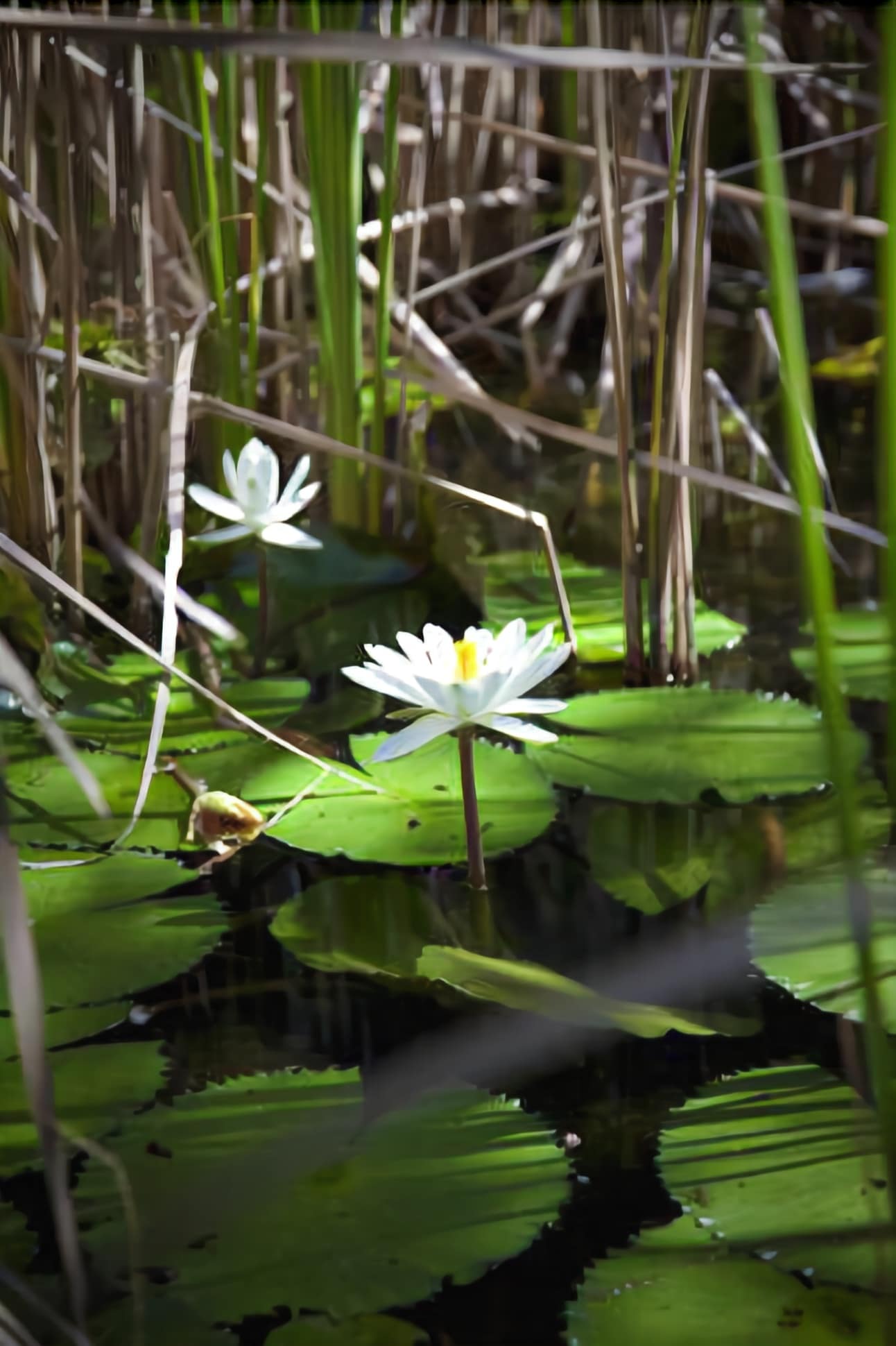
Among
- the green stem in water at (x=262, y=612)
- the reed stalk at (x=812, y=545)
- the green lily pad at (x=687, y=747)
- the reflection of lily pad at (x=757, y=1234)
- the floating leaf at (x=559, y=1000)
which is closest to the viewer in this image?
the reed stalk at (x=812, y=545)

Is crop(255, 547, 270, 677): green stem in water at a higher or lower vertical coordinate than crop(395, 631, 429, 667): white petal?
lower

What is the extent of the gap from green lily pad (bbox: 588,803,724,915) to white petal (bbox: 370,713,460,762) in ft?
0.47

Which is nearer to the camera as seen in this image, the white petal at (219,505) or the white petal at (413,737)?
the white petal at (413,737)

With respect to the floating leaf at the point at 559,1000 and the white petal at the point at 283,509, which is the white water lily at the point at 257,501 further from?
the floating leaf at the point at 559,1000

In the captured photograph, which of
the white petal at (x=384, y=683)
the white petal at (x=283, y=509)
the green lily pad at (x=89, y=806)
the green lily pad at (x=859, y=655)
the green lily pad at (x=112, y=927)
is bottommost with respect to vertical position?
the green lily pad at (x=112, y=927)

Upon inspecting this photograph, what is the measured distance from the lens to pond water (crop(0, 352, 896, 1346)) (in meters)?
0.43

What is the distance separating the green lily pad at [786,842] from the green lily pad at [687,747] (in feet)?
0.08

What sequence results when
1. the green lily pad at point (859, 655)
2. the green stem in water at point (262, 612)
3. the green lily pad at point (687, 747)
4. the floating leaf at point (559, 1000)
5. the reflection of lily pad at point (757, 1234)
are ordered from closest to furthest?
the reflection of lily pad at point (757, 1234) → the floating leaf at point (559, 1000) → the green lily pad at point (687, 747) → the green lily pad at point (859, 655) → the green stem in water at point (262, 612)

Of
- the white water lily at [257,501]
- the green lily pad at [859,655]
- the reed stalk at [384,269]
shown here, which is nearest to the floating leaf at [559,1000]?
the green lily pad at [859,655]

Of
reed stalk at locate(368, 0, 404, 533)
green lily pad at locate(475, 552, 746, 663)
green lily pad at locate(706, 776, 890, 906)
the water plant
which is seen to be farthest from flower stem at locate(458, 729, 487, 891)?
reed stalk at locate(368, 0, 404, 533)

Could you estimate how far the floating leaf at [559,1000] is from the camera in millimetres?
565

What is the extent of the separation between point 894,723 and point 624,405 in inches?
22.9

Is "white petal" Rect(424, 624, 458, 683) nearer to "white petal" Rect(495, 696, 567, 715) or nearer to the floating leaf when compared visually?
"white petal" Rect(495, 696, 567, 715)

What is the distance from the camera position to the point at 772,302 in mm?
317
